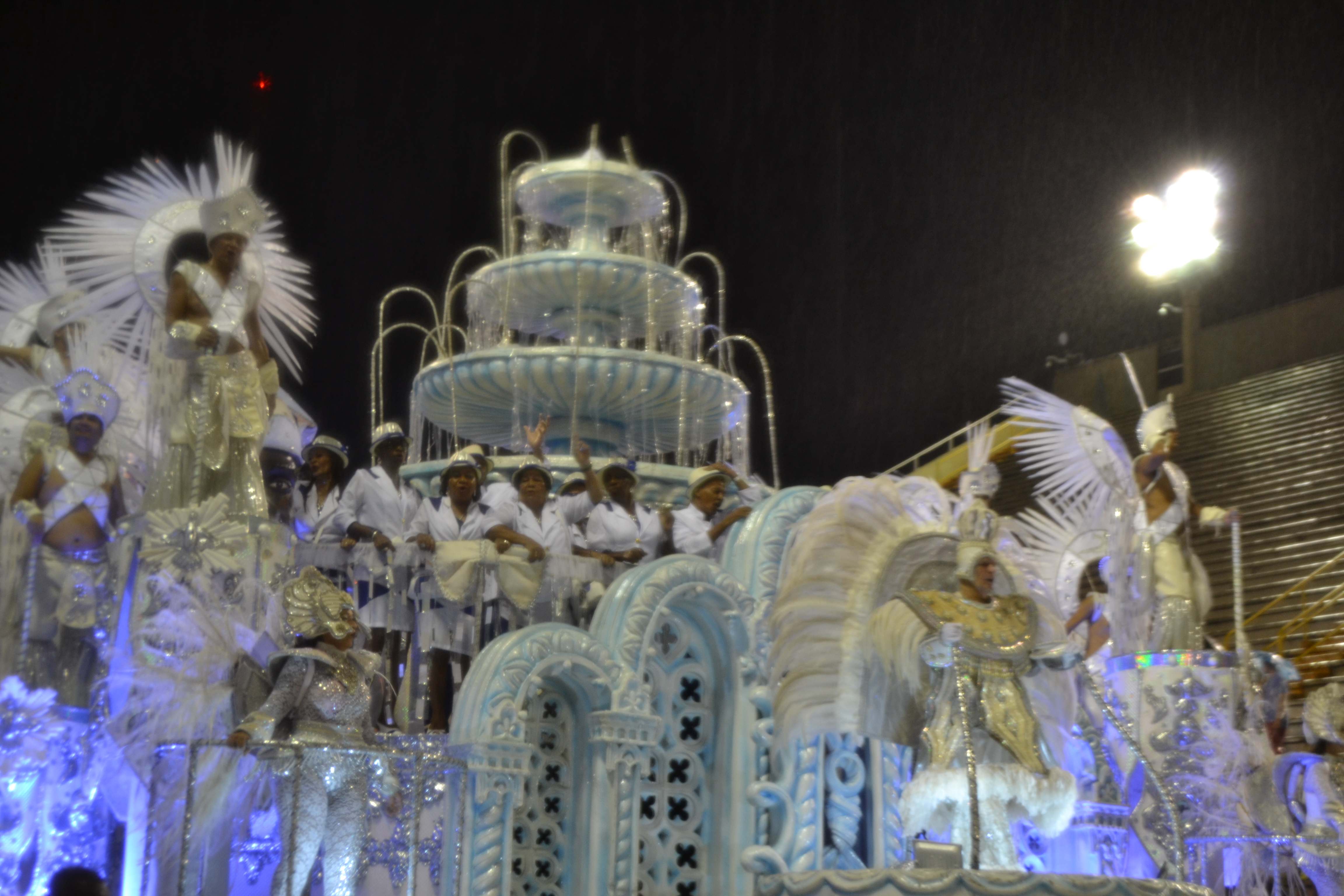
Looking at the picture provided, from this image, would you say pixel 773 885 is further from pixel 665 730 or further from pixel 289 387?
pixel 289 387

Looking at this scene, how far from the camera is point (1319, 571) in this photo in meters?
12.8

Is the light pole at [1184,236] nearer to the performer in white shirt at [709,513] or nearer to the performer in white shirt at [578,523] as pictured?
the performer in white shirt at [709,513]

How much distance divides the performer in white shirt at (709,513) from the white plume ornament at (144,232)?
8.77ft

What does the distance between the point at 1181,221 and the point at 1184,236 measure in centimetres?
21

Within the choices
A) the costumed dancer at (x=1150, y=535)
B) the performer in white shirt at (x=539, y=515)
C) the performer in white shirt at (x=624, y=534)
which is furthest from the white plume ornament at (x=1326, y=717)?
the performer in white shirt at (x=539, y=515)

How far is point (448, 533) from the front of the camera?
27.7 ft

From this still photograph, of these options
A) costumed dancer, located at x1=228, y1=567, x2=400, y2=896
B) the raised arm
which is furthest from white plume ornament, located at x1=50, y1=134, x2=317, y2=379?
costumed dancer, located at x1=228, y1=567, x2=400, y2=896

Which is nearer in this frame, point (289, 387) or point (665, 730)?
point (665, 730)

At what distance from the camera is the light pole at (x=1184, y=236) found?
66.7 ft

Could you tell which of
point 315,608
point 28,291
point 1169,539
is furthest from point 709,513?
point 28,291

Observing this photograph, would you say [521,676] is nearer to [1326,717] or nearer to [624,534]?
[624,534]

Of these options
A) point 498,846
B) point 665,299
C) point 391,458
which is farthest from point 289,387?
point 498,846

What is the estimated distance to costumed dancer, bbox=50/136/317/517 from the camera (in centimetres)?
715

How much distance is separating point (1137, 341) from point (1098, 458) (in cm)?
1408
